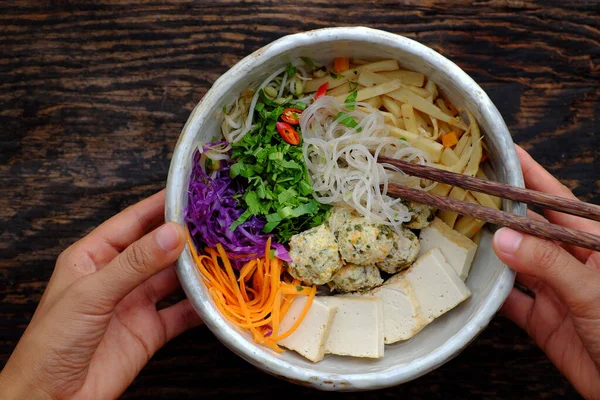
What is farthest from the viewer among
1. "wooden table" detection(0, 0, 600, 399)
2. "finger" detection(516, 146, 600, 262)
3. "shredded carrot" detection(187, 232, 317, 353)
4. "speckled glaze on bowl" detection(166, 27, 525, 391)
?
"wooden table" detection(0, 0, 600, 399)

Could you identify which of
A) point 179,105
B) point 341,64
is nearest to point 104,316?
point 179,105

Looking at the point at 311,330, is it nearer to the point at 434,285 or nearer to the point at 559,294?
the point at 434,285

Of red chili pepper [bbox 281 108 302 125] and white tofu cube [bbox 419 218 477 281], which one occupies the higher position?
red chili pepper [bbox 281 108 302 125]

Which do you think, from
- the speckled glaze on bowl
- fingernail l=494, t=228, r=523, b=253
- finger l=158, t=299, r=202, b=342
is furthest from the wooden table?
fingernail l=494, t=228, r=523, b=253

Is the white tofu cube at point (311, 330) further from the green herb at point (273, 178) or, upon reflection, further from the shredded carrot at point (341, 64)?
the shredded carrot at point (341, 64)

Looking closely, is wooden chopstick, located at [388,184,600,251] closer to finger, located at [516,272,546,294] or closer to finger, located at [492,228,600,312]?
finger, located at [492,228,600,312]

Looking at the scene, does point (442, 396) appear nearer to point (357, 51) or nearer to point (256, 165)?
point (256, 165)

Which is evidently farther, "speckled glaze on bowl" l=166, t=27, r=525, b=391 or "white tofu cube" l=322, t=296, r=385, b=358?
"white tofu cube" l=322, t=296, r=385, b=358
